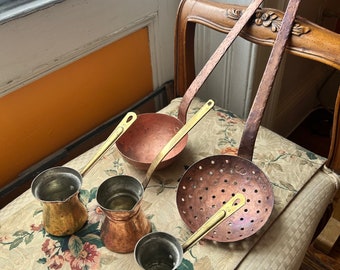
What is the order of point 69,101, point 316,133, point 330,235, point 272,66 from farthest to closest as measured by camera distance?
point 316,133 < point 330,235 < point 69,101 < point 272,66

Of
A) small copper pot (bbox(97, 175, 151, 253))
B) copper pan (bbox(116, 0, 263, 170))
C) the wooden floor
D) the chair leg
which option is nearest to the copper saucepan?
small copper pot (bbox(97, 175, 151, 253))

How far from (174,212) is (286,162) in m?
0.24

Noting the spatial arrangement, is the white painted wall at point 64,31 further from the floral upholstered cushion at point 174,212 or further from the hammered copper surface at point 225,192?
the hammered copper surface at point 225,192

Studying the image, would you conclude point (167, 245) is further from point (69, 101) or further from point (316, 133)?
point (316, 133)

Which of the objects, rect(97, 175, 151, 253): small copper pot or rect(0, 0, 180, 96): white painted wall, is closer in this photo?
rect(97, 175, 151, 253): small copper pot

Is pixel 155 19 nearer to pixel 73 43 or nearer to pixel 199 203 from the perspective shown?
pixel 73 43

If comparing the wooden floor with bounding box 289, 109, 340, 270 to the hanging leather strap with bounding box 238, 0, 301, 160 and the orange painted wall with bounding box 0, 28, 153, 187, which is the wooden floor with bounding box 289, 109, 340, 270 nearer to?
the orange painted wall with bounding box 0, 28, 153, 187

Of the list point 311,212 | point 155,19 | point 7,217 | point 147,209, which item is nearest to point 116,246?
point 147,209

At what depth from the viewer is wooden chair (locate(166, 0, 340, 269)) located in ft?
2.06

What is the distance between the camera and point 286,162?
0.75 m

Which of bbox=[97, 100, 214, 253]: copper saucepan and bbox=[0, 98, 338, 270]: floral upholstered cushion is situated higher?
bbox=[97, 100, 214, 253]: copper saucepan

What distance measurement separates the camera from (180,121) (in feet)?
2.58

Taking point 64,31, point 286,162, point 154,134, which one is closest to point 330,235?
point 286,162

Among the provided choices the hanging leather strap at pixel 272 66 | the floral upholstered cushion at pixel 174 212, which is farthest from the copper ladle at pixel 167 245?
the hanging leather strap at pixel 272 66
